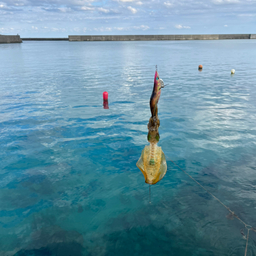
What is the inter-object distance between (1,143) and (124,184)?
24.6ft

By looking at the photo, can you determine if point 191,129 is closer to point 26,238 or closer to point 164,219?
point 164,219

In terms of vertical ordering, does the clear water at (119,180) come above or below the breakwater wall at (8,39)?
below

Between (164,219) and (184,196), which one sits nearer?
(164,219)

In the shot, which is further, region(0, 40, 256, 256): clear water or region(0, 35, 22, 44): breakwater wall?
region(0, 35, 22, 44): breakwater wall

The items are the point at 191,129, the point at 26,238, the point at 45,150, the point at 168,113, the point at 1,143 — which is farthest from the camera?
the point at 168,113

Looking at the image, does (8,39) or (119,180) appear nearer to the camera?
(119,180)

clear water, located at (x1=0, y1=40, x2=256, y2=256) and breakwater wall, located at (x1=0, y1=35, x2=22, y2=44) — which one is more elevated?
breakwater wall, located at (x1=0, y1=35, x2=22, y2=44)

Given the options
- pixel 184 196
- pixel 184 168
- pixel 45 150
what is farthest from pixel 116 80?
pixel 184 196

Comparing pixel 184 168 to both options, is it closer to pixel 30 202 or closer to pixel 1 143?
pixel 30 202

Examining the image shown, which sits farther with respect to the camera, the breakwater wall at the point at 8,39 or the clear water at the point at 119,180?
the breakwater wall at the point at 8,39

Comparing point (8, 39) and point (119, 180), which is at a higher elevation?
point (8, 39)

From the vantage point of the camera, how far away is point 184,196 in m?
8.61

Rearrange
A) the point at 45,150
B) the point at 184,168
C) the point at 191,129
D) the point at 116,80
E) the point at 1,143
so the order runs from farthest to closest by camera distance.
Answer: the point at 116,80 → the point at 191,129 → the point at 1,143 → the point at 45,150 → the point at 184,168

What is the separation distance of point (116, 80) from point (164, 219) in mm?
25003
